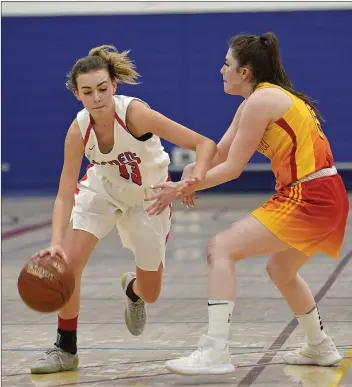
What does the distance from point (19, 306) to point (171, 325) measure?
1362mm

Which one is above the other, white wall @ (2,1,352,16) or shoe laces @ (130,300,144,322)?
Answer: white wall @ (2,1,352,16)

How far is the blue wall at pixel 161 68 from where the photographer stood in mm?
16281

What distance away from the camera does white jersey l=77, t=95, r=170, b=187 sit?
4.72 metres

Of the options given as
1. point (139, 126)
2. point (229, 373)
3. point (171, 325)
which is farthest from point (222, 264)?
point (171, 325)

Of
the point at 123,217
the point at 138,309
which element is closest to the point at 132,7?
the point at 138,309

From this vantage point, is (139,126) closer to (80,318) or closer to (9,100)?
(80,318)

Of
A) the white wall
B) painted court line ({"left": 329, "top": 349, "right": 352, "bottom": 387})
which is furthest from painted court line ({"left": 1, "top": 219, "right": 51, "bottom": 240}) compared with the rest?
painted court line ({"left": 329, "top": 349, "right": 352, "bottom": 387})

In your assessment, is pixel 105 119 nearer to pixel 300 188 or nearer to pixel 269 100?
pixel 269 100

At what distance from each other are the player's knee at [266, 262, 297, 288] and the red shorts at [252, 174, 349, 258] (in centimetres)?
19

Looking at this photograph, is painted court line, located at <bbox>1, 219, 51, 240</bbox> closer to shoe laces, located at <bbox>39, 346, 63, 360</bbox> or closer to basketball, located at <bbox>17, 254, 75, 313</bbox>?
shoe laces, located at <bbox>39, 346, 63, 360</bbox>

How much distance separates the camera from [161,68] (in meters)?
16.7

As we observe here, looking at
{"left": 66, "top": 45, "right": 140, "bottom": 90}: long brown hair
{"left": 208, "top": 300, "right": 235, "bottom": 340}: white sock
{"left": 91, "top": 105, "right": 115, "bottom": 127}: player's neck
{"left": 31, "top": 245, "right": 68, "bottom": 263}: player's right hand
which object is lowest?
{"left": 208, "top": 300, "right": 235, "bottom": 340}: white sock

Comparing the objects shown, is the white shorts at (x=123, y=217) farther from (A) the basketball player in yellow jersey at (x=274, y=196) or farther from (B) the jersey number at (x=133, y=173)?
(A) the basketball player in yellow jersey at (x=274, y=196)

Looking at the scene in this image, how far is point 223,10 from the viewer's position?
649 inches
